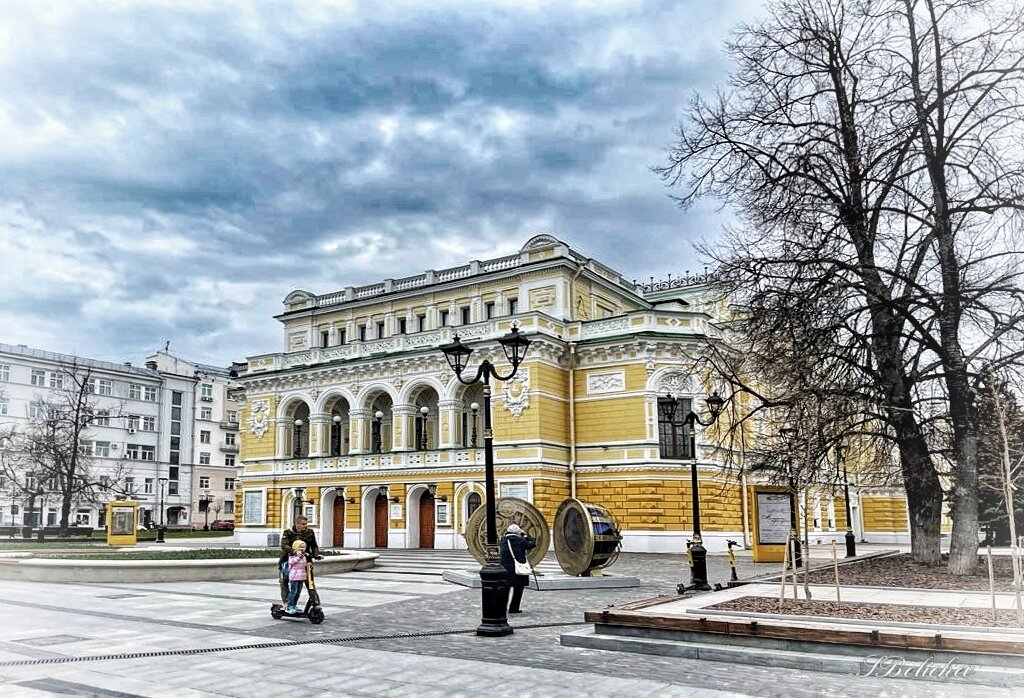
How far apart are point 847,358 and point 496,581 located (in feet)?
36.7

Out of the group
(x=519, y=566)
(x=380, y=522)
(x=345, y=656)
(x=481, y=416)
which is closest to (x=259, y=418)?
(x=380, y=522)

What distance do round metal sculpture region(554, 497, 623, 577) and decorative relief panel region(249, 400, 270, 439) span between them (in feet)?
103

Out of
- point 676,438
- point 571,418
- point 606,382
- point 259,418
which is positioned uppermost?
point 606,382

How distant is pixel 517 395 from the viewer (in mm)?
39312

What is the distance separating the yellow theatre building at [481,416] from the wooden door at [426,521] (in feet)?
0.25

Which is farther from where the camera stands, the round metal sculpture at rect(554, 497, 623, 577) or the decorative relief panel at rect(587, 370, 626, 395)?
the decorative relief panel at rect(587, 370, 626, 395)

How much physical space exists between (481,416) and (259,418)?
1521 centimetres

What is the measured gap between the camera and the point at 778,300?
19.8 metres

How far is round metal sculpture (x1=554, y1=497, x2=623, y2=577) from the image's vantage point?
20.3m

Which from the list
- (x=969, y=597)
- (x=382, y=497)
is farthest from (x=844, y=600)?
(x=382, y=497)

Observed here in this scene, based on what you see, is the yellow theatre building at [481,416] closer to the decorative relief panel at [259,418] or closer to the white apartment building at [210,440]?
the decorative relief panel at [259,418]

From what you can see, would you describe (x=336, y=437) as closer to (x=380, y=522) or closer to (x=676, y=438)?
(x=380, y=522)

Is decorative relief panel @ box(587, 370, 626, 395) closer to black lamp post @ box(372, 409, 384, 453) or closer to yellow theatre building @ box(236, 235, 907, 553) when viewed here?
yellow theatre building @ box(236, 235, 907, 553)

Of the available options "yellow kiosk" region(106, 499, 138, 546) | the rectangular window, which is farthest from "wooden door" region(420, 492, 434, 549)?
"yellow kiosk" region(106, 499, 138, 546)
